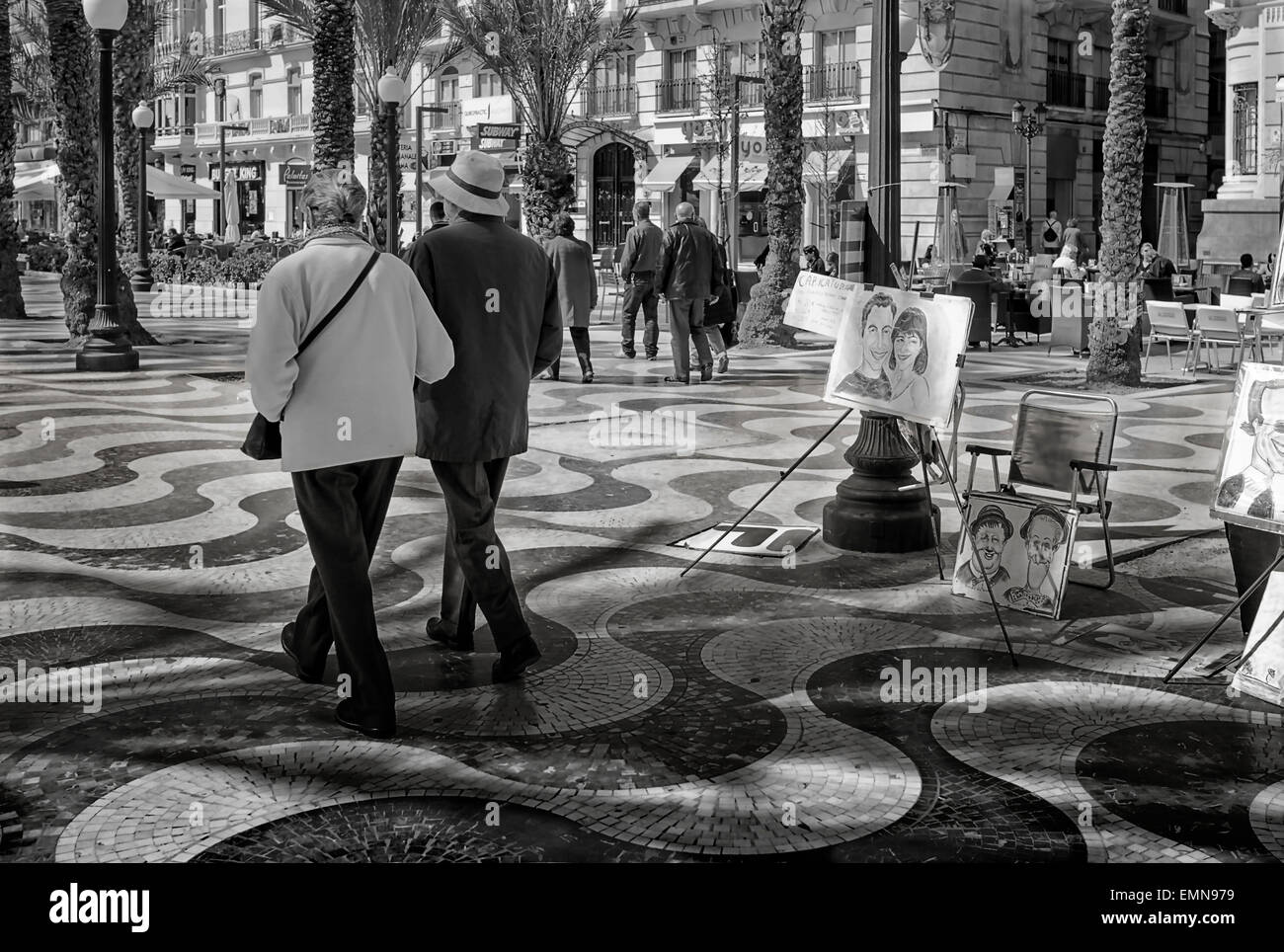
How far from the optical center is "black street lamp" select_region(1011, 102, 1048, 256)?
3334 cm

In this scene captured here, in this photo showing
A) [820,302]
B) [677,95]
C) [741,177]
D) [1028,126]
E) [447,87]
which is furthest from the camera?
[447,87]

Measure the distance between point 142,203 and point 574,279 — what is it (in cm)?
1402

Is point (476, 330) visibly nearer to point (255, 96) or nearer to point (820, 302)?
point (820, 302)

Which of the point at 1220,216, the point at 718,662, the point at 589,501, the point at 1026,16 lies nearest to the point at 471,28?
the point at 1026,16

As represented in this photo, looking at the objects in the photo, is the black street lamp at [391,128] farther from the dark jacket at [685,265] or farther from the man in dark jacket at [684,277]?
the dark jacket at [685,265]

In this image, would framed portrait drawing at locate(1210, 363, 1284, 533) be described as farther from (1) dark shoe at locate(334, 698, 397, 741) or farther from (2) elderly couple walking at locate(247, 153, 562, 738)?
(1) dark shoe at locate(334, 698, 397, 741)

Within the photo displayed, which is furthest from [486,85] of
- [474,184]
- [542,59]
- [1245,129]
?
[474,184]

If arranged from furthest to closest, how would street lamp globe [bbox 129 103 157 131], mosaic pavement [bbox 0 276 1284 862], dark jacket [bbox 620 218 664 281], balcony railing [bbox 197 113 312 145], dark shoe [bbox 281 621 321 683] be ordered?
balcony railing [bbox 197 113 312 145] → street lamp globe [bbox 129 103 157 131] → dark jacket [bbox 620 218 664 281] → dark shoe [bbox 281 621 321 683] → mosaic pavement [bbox 0 276 1284 862]

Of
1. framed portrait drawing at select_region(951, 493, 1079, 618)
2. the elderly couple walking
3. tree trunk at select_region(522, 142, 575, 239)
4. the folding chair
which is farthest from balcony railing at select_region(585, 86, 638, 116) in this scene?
the elderly couple walking

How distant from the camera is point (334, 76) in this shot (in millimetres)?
19453

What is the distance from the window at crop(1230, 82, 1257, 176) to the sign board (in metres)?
26.9

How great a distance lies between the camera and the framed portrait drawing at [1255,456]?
5004 millimetres

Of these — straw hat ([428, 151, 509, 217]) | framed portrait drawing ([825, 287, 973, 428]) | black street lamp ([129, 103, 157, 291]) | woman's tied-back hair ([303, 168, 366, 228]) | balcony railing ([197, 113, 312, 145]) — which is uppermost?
balcony railing ([197, 113, 312, 145])
